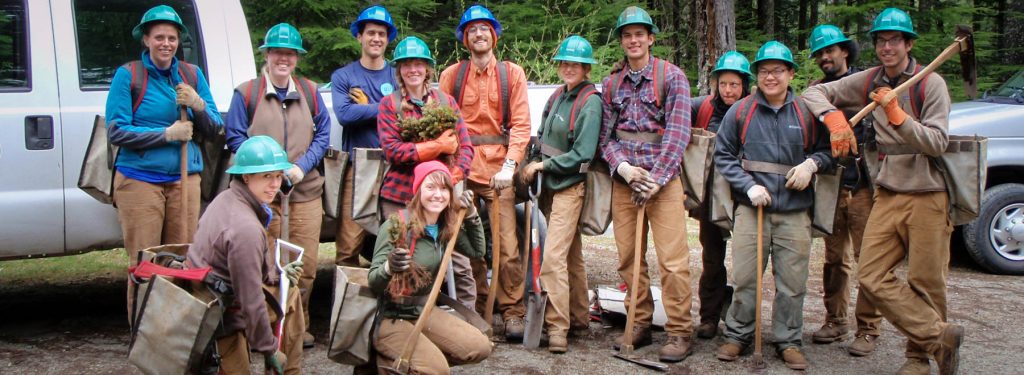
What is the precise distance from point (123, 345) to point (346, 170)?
5.51 feet

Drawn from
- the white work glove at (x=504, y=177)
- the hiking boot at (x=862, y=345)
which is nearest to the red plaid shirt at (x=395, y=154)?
the white work glove at (x=504, y=177)

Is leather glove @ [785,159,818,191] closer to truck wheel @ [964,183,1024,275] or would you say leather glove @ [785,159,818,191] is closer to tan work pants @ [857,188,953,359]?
tan work pants @ [857,188,953,359]

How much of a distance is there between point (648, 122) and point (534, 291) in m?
1.24

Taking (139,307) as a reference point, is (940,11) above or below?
above

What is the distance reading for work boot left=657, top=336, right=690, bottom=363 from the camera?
5.05 meters

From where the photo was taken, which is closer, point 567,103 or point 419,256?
point 419,256

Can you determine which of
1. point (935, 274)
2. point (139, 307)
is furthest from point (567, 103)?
point (139, 307)

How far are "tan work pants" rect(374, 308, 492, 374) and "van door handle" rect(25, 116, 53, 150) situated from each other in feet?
7.75

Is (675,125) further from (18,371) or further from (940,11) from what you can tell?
(940,11)

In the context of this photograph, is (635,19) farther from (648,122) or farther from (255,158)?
(255,158)

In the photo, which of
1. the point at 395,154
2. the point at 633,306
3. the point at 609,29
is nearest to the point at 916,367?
the point at 633,306

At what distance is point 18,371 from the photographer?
15.3ft

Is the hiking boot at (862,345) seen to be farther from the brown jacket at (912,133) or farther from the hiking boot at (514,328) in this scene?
the hiking boot at (514,328)

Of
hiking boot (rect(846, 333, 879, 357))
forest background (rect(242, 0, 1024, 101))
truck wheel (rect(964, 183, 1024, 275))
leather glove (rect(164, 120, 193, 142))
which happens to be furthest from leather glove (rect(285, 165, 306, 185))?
truck wheel (rect(964, 183, 1024, 275))
